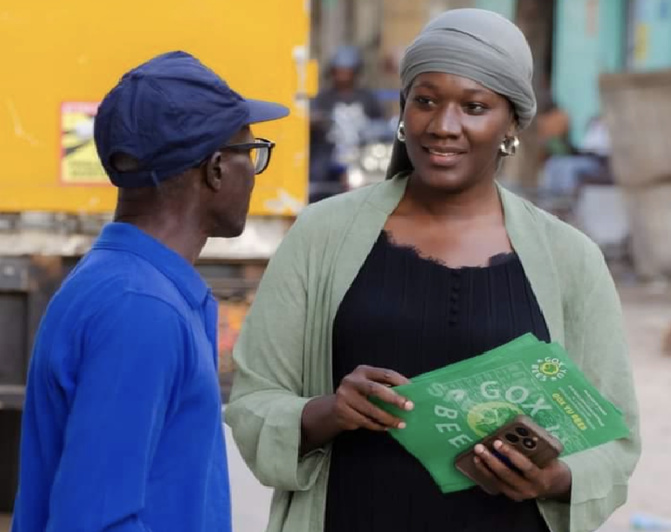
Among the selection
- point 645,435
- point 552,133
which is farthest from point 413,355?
point 552,133

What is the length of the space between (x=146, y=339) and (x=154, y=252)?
18 cm

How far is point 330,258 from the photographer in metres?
2.86

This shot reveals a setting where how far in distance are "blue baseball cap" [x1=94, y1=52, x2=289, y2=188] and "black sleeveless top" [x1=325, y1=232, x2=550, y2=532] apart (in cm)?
70

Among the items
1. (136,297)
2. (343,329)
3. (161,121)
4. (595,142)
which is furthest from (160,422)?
(595,142)

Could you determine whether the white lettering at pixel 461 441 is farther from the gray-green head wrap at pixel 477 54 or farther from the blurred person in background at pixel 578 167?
the blurred person in background at pixel 578 167

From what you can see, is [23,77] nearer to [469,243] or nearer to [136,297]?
[469,243]

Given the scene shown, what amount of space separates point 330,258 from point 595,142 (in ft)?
50.5

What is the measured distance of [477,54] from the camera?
2744 mm

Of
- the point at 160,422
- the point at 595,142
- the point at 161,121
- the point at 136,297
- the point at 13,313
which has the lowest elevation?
the point at 595,142

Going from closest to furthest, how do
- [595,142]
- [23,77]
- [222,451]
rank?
[222,451], [23,77], [595,142]

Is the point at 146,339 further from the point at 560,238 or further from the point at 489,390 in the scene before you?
the point at 560,238

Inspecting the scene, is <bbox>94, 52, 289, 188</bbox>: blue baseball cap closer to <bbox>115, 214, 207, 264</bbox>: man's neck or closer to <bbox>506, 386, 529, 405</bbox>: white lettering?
<bbox>115, 214, 207, 264</bbox>: man's neck

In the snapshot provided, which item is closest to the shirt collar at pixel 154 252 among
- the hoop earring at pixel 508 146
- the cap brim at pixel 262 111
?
the cap brim at pixel 262 111

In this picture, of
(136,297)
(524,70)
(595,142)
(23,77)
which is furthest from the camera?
(595,142)
